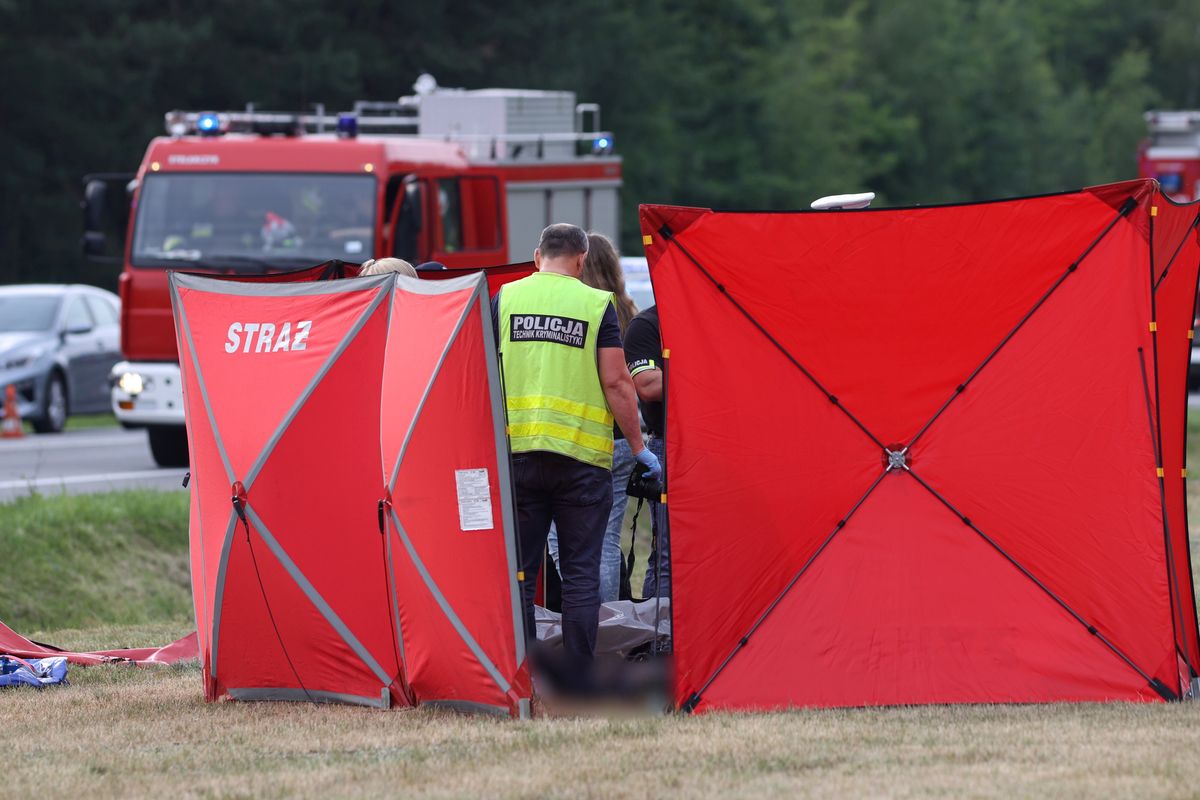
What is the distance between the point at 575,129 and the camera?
21.2 m

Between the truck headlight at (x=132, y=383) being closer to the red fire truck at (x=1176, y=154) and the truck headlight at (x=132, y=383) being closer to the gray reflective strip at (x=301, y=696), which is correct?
the gray reflective strip at (x=301, y=696)

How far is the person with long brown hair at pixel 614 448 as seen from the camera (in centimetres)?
859

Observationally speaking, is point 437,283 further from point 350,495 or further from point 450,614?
point 450,614

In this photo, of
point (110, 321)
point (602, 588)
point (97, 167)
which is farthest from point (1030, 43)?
point (602, 588)

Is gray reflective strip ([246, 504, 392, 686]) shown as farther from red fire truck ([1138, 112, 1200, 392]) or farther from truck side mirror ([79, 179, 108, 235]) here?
red fire truck ([1138, 112, 1200, 392])

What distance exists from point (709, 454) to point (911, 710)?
118 cm

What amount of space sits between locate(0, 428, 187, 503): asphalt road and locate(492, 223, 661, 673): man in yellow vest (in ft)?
24.1

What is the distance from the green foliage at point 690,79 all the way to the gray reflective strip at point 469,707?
85.2ft

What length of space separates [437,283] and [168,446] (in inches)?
437

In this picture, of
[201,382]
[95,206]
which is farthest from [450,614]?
[95,206]

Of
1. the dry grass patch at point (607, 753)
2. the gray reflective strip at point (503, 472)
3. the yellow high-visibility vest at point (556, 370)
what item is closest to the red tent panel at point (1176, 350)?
the dry grass patch at point (607, 753)

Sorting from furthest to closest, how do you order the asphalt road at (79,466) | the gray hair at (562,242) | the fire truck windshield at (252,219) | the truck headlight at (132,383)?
the truck headlight at (132,383) < the fire truck windshield at (252,219) < the asphalt road at (79,466) < the gray hair at (562,242)

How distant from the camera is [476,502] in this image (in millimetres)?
7438

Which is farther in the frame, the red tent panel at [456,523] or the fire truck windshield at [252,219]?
the fire truck windshield at [252,219]
